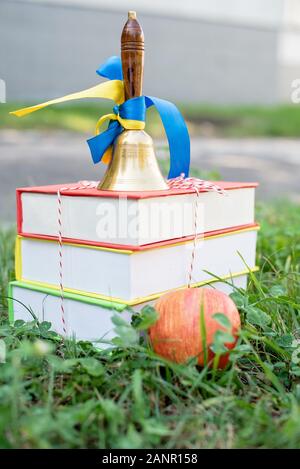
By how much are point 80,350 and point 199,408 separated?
0.28 metres

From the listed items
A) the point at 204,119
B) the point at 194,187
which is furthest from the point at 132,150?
the point at 204,119

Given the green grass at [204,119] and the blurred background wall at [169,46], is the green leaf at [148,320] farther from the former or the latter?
the blurred background wall at [169,46]

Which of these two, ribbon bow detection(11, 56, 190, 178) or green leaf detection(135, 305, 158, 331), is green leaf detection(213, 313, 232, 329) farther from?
ribbon bow detection(11, 56, 190, 178)

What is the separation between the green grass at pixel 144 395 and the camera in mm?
804

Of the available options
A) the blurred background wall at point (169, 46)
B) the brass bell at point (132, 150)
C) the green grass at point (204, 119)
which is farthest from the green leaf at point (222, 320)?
the blurred background wall at point (169, 46)

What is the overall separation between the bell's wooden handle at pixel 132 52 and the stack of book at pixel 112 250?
0.23m

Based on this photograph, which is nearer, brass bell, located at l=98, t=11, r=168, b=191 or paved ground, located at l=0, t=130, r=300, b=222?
brass bell, located at l=98, t=11, r=168, b=191

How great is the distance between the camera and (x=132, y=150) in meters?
1.17

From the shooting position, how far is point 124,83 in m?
1.18

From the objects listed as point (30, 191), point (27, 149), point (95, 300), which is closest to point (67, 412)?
point (95, 300)

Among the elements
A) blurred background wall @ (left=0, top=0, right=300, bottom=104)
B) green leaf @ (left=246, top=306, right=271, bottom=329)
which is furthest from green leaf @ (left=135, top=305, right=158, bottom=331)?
blurred background wall @ (left=0, top=0, right=300, bottom=104)

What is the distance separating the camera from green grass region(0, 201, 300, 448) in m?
0.80

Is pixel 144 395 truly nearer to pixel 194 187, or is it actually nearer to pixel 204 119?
pixel 194 187

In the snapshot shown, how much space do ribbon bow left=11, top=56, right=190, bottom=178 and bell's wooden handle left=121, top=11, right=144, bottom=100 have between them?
37 mm
